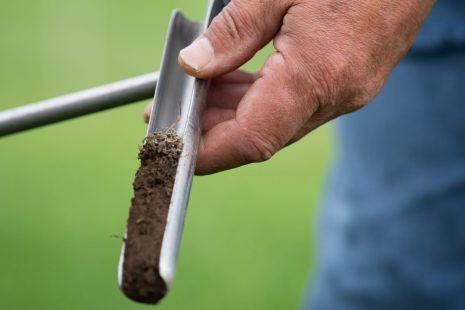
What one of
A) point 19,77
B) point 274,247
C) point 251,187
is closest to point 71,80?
point 19,77

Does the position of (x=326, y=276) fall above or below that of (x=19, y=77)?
above

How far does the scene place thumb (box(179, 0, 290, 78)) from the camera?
1531 mm

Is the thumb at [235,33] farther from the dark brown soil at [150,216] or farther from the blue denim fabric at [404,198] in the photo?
the blue denim fabric at [404,198]

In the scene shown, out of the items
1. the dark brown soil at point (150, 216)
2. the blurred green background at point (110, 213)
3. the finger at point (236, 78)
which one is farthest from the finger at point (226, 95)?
the blurred green background at point (110, 213)

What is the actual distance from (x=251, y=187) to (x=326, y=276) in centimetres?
206

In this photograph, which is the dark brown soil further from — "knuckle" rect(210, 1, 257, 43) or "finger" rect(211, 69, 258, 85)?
"finger" rect(211, 69, 258, 85)

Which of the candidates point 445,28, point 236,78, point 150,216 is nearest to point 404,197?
point 445,28

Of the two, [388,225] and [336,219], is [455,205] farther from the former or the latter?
[336,219]

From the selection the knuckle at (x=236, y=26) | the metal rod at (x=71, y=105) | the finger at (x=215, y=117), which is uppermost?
the knuckle at (x=236, y=26)

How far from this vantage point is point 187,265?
391 cm

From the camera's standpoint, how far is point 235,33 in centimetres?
154

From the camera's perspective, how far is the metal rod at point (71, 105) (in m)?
1.68

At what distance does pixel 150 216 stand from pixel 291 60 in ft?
1.22

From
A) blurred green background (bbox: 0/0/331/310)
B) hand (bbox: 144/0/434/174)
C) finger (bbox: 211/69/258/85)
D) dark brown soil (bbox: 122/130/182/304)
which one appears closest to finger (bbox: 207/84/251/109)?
finger (bbox: 211/69/258/85)
